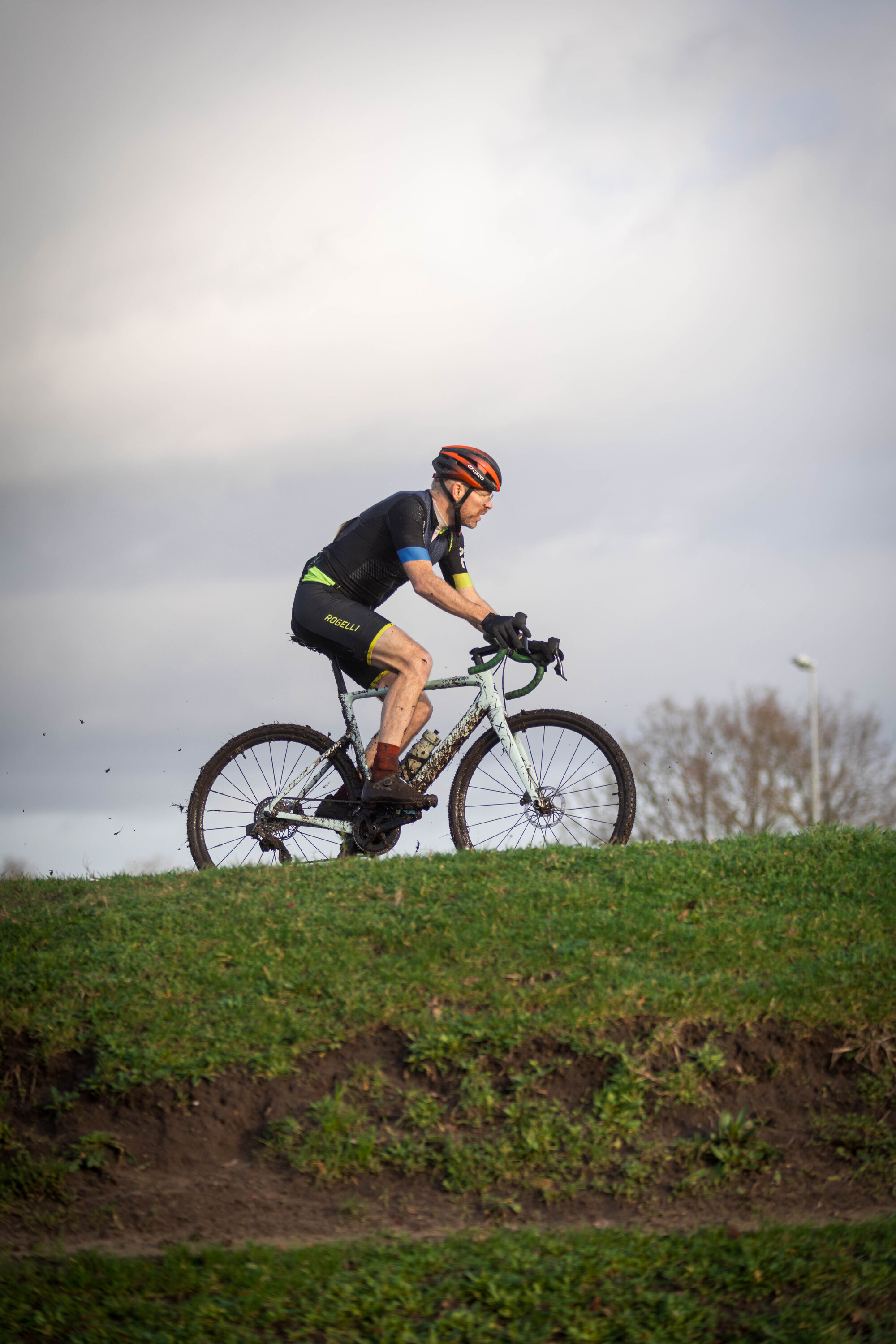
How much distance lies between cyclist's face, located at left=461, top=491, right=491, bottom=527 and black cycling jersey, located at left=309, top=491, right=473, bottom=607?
5.3 inches

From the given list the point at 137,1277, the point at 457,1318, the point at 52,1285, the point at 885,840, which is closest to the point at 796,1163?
the point at 457,1318

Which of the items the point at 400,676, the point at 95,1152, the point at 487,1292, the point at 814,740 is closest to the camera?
the point at 487,1292

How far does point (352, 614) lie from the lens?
764 centimetres

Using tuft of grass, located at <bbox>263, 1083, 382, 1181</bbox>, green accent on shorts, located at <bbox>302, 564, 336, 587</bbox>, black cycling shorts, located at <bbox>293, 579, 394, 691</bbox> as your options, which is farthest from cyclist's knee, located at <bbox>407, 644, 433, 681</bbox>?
tuft of grass, located at <bbox>263, 1083, 382, 1181</bbox>

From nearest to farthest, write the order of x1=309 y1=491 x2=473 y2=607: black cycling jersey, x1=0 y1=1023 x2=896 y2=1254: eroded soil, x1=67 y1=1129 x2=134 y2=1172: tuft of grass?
x1=0 y1=1023 x2=896 y2=1254: eroded soil, x1=67 y1=1129 x2=134 y2=1172: tuft of grass, x1=309 y1=491 x2=473 y2=607: black cycling jersey

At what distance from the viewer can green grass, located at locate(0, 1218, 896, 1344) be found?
3.34 m

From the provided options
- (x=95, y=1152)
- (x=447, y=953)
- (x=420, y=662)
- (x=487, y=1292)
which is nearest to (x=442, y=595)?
(x=420, y=662)

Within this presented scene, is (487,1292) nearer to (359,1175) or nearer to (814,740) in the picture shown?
(359,1175)

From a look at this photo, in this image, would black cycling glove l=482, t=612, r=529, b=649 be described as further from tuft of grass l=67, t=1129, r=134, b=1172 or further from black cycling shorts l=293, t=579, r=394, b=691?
tuft of grass l=67, t=1129, r=134, b=1172

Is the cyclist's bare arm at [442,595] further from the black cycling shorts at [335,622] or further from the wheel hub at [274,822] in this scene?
the wheel hub at [274,822]

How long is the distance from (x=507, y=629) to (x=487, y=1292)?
4.66m

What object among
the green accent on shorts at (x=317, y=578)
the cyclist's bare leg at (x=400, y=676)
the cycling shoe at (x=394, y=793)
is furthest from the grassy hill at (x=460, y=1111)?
the green accent on shorts at (x=317, y=578)

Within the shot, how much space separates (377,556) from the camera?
7820 mm

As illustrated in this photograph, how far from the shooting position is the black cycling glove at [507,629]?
7574 millimetres
